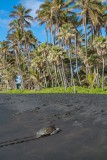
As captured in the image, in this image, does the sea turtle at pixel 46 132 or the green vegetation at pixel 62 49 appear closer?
the sea turtle at pixel 46 132

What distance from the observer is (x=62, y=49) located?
8531 centimetres

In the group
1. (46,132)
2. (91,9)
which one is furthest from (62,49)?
(46,132)

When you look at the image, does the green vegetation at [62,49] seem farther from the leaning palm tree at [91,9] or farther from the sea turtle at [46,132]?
the sea turtle at [46,132]

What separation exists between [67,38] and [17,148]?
68672mm

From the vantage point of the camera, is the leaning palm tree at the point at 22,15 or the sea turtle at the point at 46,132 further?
the leaning palm tree at the point at 22,15

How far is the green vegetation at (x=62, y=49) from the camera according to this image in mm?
81812

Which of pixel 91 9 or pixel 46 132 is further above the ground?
pixel 91 9

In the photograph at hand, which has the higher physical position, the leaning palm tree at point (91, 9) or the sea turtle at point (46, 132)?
the leaning palm tree at point (91, 9)

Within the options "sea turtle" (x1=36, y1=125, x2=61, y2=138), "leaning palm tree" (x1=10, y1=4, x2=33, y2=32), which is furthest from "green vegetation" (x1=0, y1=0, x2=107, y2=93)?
"sea turtle" (x1=36, y1=125, x2=61, y2=138)

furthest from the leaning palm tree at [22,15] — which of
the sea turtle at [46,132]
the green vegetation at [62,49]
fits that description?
the sea turtle at [46,132]

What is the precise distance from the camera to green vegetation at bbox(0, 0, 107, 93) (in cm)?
8181

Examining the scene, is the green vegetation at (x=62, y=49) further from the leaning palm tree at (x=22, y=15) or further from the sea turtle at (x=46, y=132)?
the sea turtle at (x=46, y=132)

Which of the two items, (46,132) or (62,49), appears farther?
(62,49)

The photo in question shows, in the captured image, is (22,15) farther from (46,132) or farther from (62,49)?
(46,132)
